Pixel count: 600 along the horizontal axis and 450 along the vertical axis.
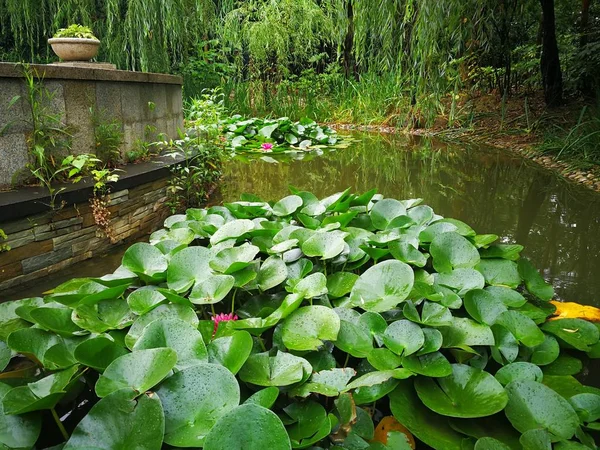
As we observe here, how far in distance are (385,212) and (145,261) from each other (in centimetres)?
97

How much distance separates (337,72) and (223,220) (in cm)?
781

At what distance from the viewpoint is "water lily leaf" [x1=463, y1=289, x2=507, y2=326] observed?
134 centimetres

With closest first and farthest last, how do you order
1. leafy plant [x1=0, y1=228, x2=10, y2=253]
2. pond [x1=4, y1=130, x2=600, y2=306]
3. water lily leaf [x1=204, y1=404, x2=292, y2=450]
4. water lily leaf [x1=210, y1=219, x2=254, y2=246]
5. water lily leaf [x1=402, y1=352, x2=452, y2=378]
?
water lily leaf [x1=204, y1=404, x2=292, y2=450] < water lily leaf [x1=402, y1=352, x2=452, y2=378] < water lily leaf [x1=210, y1=219, x2=254, y2=246] < leafy plant [x1=0, y1=228, x2=10, y2=253] < pond [x1=4, y1=130, x2=600, y2=306]

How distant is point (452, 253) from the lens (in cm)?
168

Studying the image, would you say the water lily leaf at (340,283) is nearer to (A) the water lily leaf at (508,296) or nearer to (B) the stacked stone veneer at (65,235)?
(A) the water lily leaf at (508,296)

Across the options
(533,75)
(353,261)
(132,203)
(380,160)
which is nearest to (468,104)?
(533,75)

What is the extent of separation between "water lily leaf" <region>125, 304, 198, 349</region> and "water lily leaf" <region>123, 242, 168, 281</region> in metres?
0.24

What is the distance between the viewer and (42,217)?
84.8 inches

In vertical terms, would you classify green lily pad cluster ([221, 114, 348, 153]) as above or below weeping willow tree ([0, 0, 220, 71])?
below

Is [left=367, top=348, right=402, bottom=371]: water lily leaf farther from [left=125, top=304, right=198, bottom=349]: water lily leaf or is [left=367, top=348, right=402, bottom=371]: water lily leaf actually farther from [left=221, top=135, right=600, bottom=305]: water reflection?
[left=221, top=135, right=600, bottom=305]: water reflection

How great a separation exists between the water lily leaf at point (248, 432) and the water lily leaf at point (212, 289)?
0.57 metres

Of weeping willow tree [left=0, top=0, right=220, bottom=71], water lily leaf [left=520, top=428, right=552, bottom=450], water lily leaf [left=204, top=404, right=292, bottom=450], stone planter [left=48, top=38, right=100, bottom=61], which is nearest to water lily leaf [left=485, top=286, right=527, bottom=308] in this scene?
water lily leaf [left=520, top=428, right=552, bottom=450]

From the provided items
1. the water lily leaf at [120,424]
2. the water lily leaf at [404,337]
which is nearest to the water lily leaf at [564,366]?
the water lily leaf at [404,337]

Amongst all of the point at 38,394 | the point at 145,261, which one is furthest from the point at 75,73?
the point at 38,394
